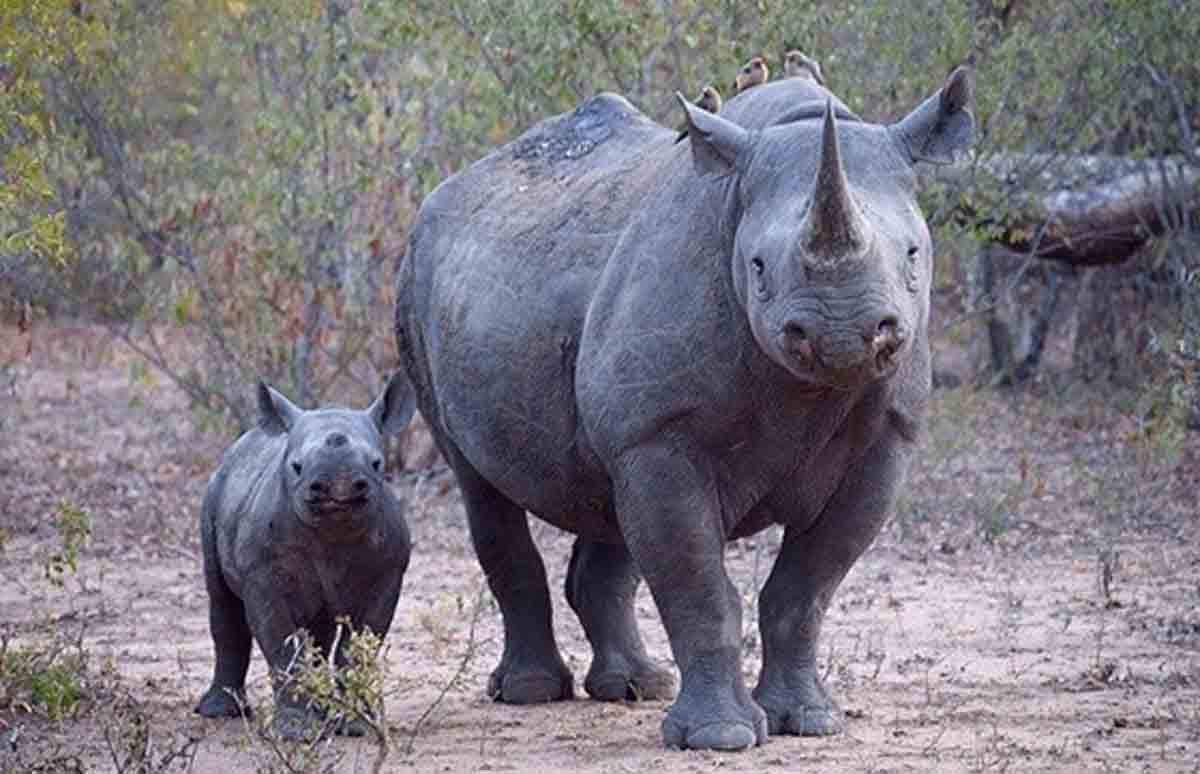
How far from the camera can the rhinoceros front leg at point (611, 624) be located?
933 cm

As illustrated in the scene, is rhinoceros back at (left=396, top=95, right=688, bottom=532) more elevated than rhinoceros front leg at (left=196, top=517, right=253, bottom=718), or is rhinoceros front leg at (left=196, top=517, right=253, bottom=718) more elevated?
rhinoceros back at (left=396, top=95, right=688, bottom=532)

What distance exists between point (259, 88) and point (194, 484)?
8.94ft

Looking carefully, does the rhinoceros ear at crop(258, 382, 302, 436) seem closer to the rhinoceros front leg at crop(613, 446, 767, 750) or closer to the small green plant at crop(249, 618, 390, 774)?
the rhinoceros front leg at crop(613, 446, 767, 750)

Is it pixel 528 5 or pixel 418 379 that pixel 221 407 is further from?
pixel 418 379

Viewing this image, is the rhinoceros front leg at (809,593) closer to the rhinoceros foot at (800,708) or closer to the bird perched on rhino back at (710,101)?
the rhinoceros foot at (800,708)

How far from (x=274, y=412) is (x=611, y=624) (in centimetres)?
153

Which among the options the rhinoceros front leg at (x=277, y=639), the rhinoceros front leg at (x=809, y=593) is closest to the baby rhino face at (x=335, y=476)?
the rhinoceros front leg at (x=277, y=639)

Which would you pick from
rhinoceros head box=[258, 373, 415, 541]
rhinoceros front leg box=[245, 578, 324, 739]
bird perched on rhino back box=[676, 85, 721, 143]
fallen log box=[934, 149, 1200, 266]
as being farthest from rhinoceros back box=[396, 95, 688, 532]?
fallen log box=[934, 149, 1200, 266]

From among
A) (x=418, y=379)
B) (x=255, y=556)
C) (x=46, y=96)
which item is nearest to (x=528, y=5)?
(x=46, y=96)

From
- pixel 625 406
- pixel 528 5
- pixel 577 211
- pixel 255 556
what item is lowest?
pixel 255 556

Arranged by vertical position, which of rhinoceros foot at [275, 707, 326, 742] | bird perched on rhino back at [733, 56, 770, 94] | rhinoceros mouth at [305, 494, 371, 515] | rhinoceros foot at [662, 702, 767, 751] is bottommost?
rhinoceros foot at [275, 707, 326, 742]

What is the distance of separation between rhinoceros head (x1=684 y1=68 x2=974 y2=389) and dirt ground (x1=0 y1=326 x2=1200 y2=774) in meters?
1.35

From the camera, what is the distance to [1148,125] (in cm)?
1598

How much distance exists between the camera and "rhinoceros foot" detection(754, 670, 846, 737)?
819 centimetres
